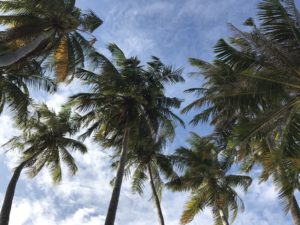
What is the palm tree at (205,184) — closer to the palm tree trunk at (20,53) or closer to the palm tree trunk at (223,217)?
the palm tree trunk at (223,217)

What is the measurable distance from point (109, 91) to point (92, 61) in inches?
81.4

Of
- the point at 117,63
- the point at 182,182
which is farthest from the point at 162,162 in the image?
the point at 117,63

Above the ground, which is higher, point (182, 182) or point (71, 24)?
point (71, 24)

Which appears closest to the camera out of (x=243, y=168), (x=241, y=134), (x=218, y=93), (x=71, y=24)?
(x=241, y=134)

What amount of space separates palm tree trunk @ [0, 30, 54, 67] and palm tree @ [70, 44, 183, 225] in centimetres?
433

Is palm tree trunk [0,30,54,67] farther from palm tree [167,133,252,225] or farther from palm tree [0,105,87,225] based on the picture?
palm tree [167,133,252,225]

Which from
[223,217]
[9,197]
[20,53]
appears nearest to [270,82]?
[20,53]

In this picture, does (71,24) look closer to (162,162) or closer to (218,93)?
(218,93)

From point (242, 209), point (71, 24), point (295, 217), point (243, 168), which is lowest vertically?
point (295, 217)

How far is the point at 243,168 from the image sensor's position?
2053 cm

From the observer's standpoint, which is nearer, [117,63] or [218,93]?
[218,93]

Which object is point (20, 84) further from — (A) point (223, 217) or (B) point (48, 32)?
(A) point (223, 217)

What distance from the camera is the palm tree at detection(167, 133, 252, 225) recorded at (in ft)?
72.1

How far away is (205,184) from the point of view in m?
23.1
